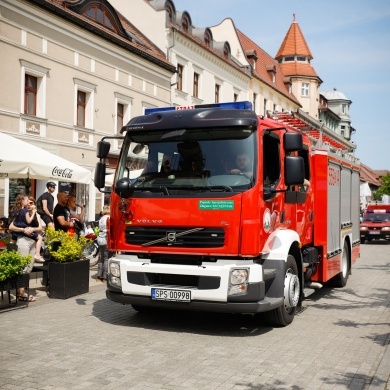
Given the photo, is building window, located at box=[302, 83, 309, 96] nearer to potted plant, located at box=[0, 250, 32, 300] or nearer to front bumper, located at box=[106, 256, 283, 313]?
potted plant, located at box=[0, 250, 32, 300]

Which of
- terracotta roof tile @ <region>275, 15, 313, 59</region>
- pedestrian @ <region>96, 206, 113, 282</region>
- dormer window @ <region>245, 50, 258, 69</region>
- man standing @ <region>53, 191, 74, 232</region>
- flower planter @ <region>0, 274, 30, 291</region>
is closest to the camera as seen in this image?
flower planter @ <region>0, 274, 30, 291</region>

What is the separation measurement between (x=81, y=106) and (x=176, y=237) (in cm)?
1734

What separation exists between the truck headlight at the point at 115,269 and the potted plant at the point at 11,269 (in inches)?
64.9

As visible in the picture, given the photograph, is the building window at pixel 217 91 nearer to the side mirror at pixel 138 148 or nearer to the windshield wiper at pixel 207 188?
the side mirror at pixel 138 148

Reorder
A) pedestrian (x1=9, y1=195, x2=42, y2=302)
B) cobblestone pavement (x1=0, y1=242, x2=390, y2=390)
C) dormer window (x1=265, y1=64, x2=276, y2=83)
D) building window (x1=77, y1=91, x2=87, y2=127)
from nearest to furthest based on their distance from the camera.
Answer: cobblestone pavement (x1=0, y1=242, x2=390, y2=390), pedestrian (x1=9, y1=195, x2=42, y2=302), building window (x1=77, y1=91, x2=87, y2=127), dormer window (x1=265, y1=64, x2=276, y2=83)

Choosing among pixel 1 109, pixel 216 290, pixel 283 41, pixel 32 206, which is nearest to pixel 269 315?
pixel 216 290

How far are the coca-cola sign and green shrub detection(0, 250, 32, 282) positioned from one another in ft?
8.24

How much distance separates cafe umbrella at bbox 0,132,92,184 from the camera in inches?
378

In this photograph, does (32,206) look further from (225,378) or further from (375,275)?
(375,275)

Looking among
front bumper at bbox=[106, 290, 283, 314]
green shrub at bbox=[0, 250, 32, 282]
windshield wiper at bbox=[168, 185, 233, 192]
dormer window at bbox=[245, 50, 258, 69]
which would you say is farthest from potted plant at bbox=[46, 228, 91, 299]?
dormer window at bbox=[245, 50, 258, 69]

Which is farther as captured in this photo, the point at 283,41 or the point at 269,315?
the point at 283,41

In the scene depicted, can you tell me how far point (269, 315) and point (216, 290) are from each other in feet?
3.52

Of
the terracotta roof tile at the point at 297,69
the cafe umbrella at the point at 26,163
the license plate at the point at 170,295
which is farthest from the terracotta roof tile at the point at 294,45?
the license plate at the point at 170,295

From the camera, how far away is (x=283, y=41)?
208ft
